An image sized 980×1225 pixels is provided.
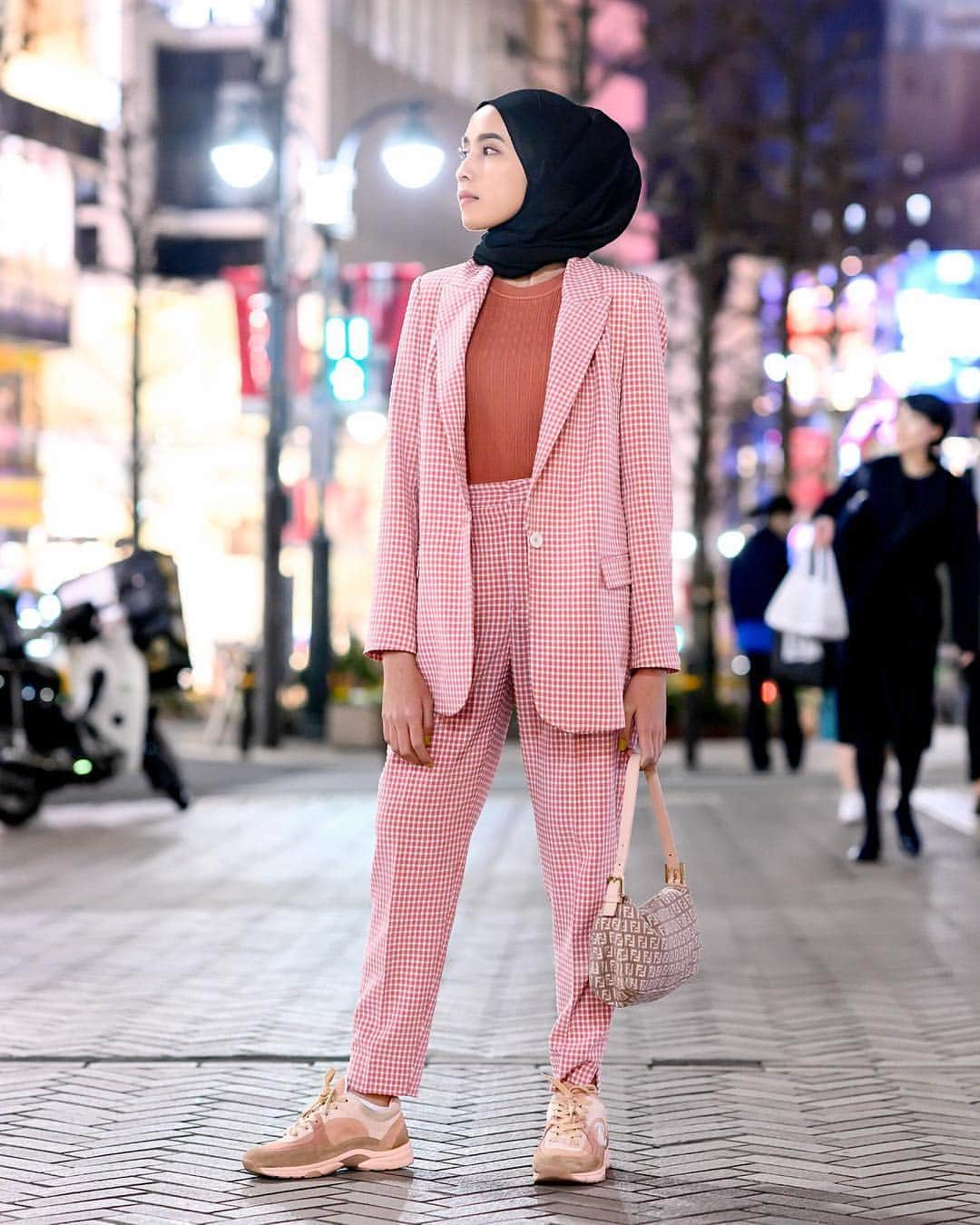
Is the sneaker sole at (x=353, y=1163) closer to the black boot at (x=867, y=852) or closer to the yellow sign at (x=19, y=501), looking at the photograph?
the black boot at (x=867, y=852)

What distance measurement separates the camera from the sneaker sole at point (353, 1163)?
4609mm

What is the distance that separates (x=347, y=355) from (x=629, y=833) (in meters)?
19.8

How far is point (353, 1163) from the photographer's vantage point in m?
4.71

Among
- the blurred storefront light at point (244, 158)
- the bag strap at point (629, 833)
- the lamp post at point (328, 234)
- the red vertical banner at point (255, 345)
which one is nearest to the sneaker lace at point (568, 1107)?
the bag strap at point (629, 833)

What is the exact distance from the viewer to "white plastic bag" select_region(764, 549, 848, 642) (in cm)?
1331

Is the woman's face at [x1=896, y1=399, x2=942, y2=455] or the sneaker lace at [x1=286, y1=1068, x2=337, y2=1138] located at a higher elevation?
the woman's face at [x1=896, y1=399, x2=942, y2=455]

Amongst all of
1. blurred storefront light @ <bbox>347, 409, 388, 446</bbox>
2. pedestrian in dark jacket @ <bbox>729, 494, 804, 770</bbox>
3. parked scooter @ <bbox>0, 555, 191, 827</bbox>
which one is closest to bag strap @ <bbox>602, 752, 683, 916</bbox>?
parked scooter @ <bbox>0, 555, 191, 827</bbox>

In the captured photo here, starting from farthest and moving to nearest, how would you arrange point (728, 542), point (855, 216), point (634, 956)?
point (728, 542) < point (855, 216) < point (634, 956)

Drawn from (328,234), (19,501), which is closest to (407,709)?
(328,234)

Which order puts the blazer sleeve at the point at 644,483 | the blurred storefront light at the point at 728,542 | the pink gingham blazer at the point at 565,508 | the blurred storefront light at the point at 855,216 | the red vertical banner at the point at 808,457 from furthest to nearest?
1. the blurred storefront light at the point at 728,542
2. the red vertical banner at the point at 808,457
3. the blurred storefront light at the point at 855,216
4. the blazer sleeve at the point at 644,483
5. the pink gingham blazer at the point at 565,508

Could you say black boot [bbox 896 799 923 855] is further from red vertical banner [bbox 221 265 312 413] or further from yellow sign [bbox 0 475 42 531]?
yellow sign [bbox 0 475 42 531]

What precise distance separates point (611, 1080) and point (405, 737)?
150 centimetres

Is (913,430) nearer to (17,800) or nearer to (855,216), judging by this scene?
(17,800)

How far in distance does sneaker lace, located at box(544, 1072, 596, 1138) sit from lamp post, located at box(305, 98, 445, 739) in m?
18.0
